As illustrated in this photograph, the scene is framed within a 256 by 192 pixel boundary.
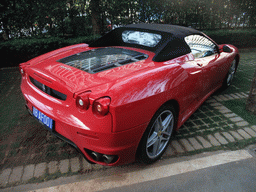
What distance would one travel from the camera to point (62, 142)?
2.72m

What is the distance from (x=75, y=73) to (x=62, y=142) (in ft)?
3.57

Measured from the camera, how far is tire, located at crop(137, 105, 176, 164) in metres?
2.12

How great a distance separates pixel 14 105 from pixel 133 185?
2.70m

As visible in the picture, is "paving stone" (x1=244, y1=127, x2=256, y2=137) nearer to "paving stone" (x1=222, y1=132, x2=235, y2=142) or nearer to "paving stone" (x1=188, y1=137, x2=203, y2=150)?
"paving stone" (x1=222, y1=132, x2=235, y2=142)

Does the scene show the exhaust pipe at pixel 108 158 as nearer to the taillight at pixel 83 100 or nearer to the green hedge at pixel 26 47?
the taillight at pixel 83 100

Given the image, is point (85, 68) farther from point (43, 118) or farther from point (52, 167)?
point (52, 167)

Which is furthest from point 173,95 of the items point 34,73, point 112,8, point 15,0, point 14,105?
point 15,0

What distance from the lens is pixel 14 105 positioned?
12.1 feet

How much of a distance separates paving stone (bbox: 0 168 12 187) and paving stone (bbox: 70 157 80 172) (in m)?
0.66

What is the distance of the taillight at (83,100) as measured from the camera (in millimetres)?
1781

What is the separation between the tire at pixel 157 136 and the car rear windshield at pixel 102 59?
0.73 meters

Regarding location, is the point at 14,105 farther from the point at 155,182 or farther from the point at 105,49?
the point at 155,182

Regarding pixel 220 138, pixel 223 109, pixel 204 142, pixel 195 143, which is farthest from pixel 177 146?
pixel 223 109

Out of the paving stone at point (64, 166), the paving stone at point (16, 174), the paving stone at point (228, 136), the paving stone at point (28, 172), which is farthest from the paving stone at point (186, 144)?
the paving stone at point (16, 174)
